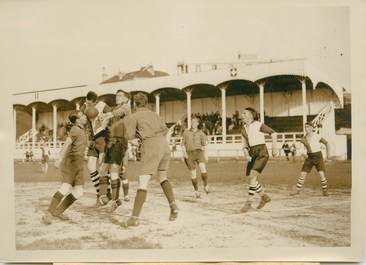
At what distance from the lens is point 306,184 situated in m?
2.62

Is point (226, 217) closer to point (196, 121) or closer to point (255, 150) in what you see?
point (255, 150)

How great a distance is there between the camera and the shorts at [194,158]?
2.64 meters

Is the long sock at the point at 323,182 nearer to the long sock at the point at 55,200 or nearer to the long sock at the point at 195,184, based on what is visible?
the long sock at the point at 195,184

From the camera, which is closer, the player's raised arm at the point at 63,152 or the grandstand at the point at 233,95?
the grandstand at the point at 233,95

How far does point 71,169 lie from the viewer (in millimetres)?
2701

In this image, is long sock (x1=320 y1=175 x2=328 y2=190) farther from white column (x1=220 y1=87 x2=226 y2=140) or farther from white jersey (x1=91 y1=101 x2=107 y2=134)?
white jersey (x1=91 y1=101 x2=107 y2=134)

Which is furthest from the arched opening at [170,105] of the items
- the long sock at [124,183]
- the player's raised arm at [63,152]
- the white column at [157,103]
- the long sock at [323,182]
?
the long sock at [323,182]

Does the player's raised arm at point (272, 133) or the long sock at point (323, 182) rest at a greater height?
the player's raised arm at point (272, 133)

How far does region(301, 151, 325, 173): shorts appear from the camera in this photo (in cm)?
261

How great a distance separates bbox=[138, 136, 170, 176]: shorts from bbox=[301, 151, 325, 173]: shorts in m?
0.73

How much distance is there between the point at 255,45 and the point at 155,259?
1.26 meters

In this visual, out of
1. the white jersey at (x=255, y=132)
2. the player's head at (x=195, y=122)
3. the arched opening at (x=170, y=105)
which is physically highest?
the arched opening at (x=170, y=105)

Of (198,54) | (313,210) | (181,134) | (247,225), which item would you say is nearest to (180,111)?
(181,134)

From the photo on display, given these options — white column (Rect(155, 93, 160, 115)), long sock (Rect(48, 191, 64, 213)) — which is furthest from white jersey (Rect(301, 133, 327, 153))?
long sock (Rect(48, 191, 64, 213))
